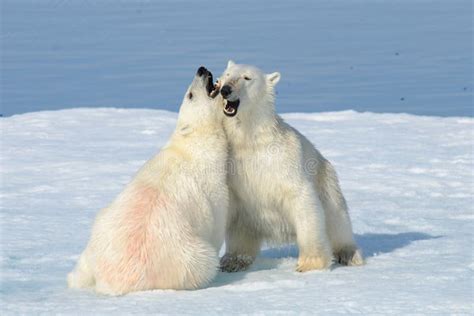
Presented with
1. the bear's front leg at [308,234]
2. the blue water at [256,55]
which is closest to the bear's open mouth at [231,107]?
the bear's front leg at [308,234]

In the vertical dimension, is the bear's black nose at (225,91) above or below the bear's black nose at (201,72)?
below

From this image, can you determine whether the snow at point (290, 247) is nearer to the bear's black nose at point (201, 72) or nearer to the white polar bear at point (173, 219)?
the white polar bear at point (173, 219)

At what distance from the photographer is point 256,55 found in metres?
18.5

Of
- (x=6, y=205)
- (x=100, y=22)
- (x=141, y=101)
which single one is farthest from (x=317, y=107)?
(x=100, y=22)

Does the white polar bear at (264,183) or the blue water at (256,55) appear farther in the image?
the blue water at (256,55)

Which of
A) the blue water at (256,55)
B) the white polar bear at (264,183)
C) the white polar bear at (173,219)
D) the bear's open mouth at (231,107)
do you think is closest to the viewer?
the white polar bear at (173,219)

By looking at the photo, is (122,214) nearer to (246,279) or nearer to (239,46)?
(246,279)

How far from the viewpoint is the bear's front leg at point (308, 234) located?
511 cm

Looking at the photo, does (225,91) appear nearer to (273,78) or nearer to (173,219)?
(273,78)

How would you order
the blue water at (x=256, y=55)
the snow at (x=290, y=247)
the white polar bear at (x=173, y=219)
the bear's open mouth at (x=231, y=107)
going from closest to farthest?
1. the snow at (x=290, y=247)
2. the white polar bear at (x=173, y=219)
3. the bear's open mouth at (x=231, y=107)
4. the blue water at (x=256, y=55)

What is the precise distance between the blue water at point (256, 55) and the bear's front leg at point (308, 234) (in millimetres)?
8416

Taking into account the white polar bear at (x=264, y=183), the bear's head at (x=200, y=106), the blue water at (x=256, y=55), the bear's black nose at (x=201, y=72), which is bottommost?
the white polar bear at (x=264, y=183)

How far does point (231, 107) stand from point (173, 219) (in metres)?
0.76

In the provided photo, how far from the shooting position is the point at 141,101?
47.9 ft
